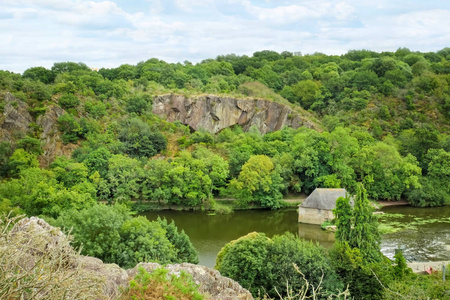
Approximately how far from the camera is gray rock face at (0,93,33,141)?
36.7 m

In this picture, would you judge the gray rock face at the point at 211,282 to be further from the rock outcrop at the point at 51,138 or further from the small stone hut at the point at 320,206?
the rock outcrop at the point at 51,138

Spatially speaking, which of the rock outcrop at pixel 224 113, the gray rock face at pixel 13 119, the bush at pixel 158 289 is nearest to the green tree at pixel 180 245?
the bush at pixel 158 289

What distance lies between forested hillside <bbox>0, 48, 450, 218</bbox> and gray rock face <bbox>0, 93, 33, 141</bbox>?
0.31ft

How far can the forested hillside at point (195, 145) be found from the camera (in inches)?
1312

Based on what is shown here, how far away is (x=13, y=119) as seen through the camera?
3741 cm

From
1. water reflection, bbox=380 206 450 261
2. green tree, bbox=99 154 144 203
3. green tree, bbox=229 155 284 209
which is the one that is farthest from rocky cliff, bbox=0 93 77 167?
water reflection, bbox=380 206 450 261

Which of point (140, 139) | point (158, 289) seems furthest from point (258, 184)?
point (158, 289)

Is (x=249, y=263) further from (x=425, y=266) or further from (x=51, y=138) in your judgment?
(x=51, y=138)

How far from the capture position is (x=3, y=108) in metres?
37.6

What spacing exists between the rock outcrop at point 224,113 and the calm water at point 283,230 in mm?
16188

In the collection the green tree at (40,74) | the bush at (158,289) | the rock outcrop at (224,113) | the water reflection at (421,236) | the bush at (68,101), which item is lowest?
the water reflection at (421,236)

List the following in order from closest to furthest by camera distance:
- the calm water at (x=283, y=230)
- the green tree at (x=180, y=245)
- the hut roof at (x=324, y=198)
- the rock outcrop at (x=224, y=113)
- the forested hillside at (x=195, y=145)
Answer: the green tree at (x=180, y=245), the calm water at (x=283, y=230), the hut roof at (x=324, y=198), the forested hillside at (x=195, y=145), the rock outcrop at (x=224, y=113)

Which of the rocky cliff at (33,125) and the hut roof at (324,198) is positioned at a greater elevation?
the rocky cliff at (33,125)

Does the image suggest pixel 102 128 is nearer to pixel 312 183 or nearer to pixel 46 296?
pixel 312 183
